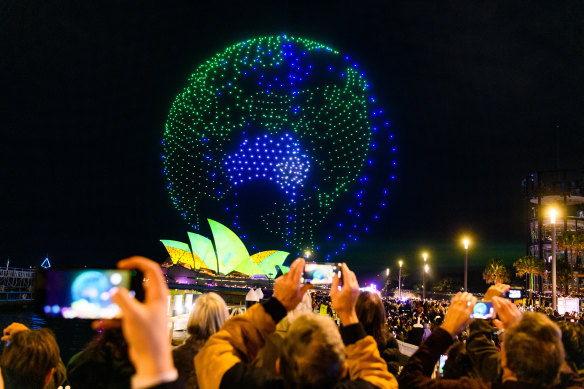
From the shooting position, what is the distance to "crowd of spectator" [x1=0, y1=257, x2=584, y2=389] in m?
1.24

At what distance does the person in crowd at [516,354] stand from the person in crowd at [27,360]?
2.27m

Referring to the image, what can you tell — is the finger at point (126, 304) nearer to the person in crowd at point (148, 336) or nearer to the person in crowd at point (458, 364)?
the person in crowd at point (148, 336)

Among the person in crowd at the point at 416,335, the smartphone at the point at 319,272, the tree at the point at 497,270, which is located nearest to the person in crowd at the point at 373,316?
the smartphone at the point at 319,272

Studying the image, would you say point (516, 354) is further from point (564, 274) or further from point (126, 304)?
point (564, 274)

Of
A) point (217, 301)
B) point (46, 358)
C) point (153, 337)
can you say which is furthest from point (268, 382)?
point (46, 358)

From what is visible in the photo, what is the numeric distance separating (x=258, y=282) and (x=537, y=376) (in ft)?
233

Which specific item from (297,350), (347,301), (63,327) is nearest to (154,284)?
(297,350)

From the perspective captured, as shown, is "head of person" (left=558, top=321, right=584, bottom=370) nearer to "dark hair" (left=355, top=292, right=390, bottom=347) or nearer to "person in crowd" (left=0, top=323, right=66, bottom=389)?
"dark hair" (left=355, top=292, right=390, bottom=347)

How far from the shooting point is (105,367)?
2.98m

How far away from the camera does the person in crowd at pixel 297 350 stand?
1928 mm

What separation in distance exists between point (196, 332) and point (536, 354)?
2126mm

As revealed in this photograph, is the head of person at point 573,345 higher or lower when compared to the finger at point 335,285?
lower

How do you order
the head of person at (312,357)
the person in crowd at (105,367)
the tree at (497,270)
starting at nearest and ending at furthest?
the head of person at (312,357), the person in crowd at (105,367), the tree at (497,270)

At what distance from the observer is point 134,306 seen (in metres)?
1.19
